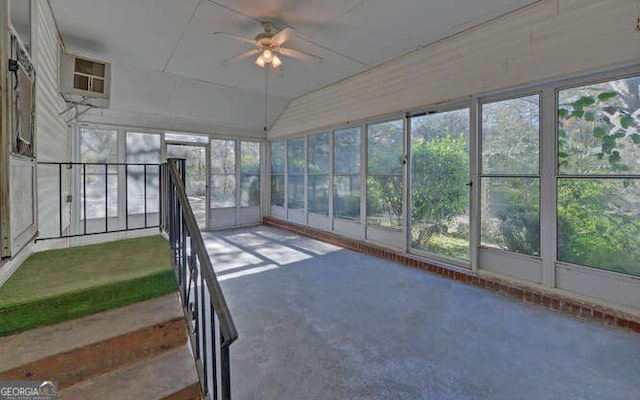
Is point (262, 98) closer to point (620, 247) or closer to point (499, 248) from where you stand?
point (499, 248)

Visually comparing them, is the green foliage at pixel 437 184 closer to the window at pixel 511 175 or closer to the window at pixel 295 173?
the window at pixel 511 175

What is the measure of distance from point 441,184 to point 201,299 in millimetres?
3771

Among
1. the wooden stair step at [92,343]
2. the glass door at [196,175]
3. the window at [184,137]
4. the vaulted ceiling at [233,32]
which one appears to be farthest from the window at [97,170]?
the wooden stair step at [92,343]

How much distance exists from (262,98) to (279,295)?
494cm

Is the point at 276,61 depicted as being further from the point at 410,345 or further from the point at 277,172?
the point at 277,172

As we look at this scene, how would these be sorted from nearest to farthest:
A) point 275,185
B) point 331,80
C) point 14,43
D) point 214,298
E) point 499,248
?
point 214,298
point 14,43
point 499,248
point 331,80
point 275,185

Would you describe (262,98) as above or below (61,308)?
above

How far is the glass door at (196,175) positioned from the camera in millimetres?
6992

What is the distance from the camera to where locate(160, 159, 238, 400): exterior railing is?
1161 millimetres

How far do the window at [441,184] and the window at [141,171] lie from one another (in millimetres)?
5331

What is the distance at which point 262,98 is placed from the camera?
22.3 feet

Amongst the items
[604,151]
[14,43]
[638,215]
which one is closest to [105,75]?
[14,43]

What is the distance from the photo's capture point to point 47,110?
3.04 m

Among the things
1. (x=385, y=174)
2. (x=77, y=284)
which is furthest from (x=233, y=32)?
(x=77, y=284)
